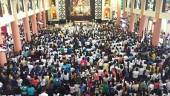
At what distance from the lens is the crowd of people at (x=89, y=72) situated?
566 inches

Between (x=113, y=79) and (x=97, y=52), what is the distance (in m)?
5.74

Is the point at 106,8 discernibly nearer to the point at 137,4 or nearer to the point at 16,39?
the point at 137,4

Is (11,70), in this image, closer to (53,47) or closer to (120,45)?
(53,47)

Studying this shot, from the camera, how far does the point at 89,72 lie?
55.8ft

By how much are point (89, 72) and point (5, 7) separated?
10.1m

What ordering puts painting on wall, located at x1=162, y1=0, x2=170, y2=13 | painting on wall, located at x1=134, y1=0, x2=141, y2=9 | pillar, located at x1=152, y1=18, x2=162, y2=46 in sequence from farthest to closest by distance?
painting on wall, located at x1=134, y1=0, x2=141, y2=9, pillar, located at x1=152, y1=18, x2=162, y2=46, painting on wall, located at x1=162, y1=0, x2=170, y2=13

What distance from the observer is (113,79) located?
51.0 ft

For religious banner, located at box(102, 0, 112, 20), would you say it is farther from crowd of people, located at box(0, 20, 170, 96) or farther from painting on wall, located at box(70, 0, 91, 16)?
crowd of people, located at box(0, 20, 170, 96)

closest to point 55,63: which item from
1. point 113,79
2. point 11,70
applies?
point 11,70

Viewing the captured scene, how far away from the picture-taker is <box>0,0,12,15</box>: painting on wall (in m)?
22.0

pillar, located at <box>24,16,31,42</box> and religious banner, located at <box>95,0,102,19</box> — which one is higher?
religious banner, located at <box>95,0,102,19</box>

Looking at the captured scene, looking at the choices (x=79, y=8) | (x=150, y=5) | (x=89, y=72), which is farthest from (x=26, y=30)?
(x=79, y=8)

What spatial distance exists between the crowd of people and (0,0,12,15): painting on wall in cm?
336

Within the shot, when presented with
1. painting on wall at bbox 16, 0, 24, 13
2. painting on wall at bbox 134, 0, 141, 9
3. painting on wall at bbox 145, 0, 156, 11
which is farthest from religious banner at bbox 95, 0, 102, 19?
painting on wall at bbox 16, 0, 24, 13
